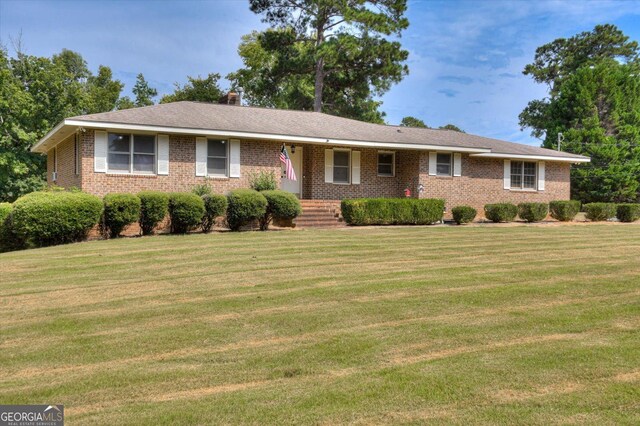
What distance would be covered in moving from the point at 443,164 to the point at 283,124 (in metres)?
7.17

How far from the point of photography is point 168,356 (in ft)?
15.6

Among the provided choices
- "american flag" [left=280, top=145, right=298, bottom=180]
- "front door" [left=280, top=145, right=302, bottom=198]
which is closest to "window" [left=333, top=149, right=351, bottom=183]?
"front door" [left=280, top=145, right=302, bottom=198]

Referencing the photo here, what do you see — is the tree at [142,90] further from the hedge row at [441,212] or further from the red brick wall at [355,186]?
the hedge row at [441,212]

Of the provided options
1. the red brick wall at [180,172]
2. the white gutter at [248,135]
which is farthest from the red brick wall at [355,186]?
the red brick wall at [180,172]

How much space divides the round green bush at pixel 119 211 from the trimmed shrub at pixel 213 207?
6.27ft

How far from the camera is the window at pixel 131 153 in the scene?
16781 mm

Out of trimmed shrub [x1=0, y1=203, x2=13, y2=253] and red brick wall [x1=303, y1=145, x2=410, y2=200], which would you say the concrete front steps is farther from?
trimmed shrub [x1=0, y1=203, x2=13, y2=253]

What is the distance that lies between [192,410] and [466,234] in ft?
40.0

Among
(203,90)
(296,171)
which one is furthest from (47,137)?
(203,90)

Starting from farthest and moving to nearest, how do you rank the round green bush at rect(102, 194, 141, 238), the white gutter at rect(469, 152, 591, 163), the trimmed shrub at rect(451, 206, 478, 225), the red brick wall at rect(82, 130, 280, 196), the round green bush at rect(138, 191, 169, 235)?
the white gutter at rect(469, 152, 591, 163), the trimmed shrub at rect(451, 206, 478, 225), the red brick wall at rect(82, 130, 280, 196), the round green bush at rect(138, 191, 169, 235), the round green bush at rect(102, 194, 141, 238)

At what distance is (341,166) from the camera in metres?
21.2

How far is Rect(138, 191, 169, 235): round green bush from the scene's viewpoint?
14047 millimetres

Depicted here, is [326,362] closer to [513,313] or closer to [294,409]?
[294,409]

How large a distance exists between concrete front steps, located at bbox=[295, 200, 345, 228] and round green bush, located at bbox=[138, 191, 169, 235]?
455cm
